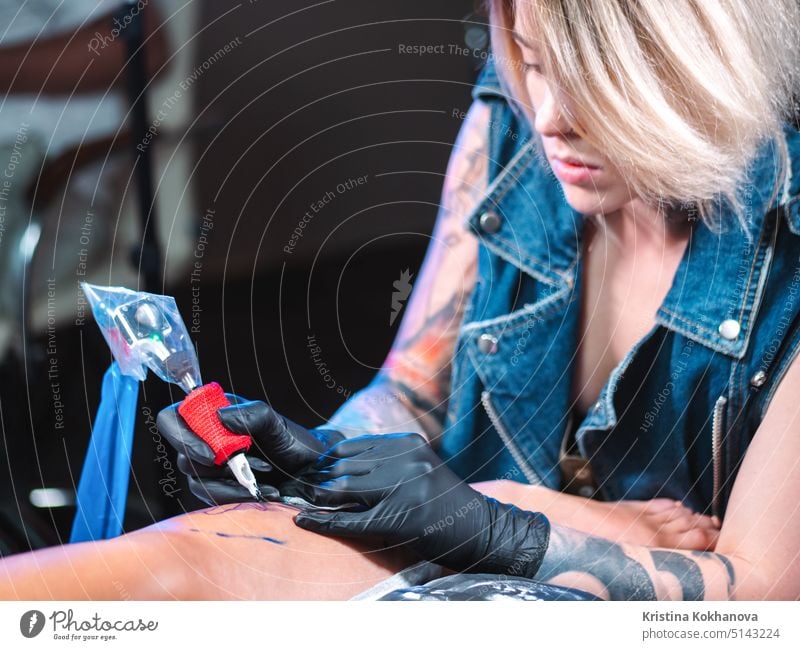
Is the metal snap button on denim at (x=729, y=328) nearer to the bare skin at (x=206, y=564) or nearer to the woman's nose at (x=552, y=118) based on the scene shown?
the woman's nose at (x=552, y=118)

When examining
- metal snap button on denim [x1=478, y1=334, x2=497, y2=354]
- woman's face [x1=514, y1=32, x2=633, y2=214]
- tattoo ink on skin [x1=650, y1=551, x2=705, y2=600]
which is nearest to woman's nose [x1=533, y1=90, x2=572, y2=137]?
woman's face [x1=514, y1=32, x2=633, y2=214]

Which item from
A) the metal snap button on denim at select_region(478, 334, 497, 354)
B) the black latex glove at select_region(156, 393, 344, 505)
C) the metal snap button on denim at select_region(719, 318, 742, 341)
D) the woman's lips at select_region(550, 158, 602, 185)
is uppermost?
the woman's lips at select_region(550, 158, 602, 185)

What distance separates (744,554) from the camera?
0.89m

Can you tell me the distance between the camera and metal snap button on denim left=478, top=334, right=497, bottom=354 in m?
0.92

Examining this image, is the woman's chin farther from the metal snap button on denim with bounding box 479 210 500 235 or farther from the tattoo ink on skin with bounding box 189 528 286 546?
the tattoo ink on skin with bounding box 189 528 286 546

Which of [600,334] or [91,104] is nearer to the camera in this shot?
[91,104]

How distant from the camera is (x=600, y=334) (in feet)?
3.04

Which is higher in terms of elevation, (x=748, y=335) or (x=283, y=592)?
(x=748, y=335)

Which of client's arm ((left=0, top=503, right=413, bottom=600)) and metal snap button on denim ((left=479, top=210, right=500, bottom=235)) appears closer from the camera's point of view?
client's arm ((left=0, top=503, right=413, bottom=600))

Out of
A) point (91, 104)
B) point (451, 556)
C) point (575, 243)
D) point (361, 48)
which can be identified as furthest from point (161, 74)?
point (451, 556)

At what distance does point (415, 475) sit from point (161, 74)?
46 cm

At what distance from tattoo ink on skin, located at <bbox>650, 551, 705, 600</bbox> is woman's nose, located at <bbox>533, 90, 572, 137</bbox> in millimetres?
449
